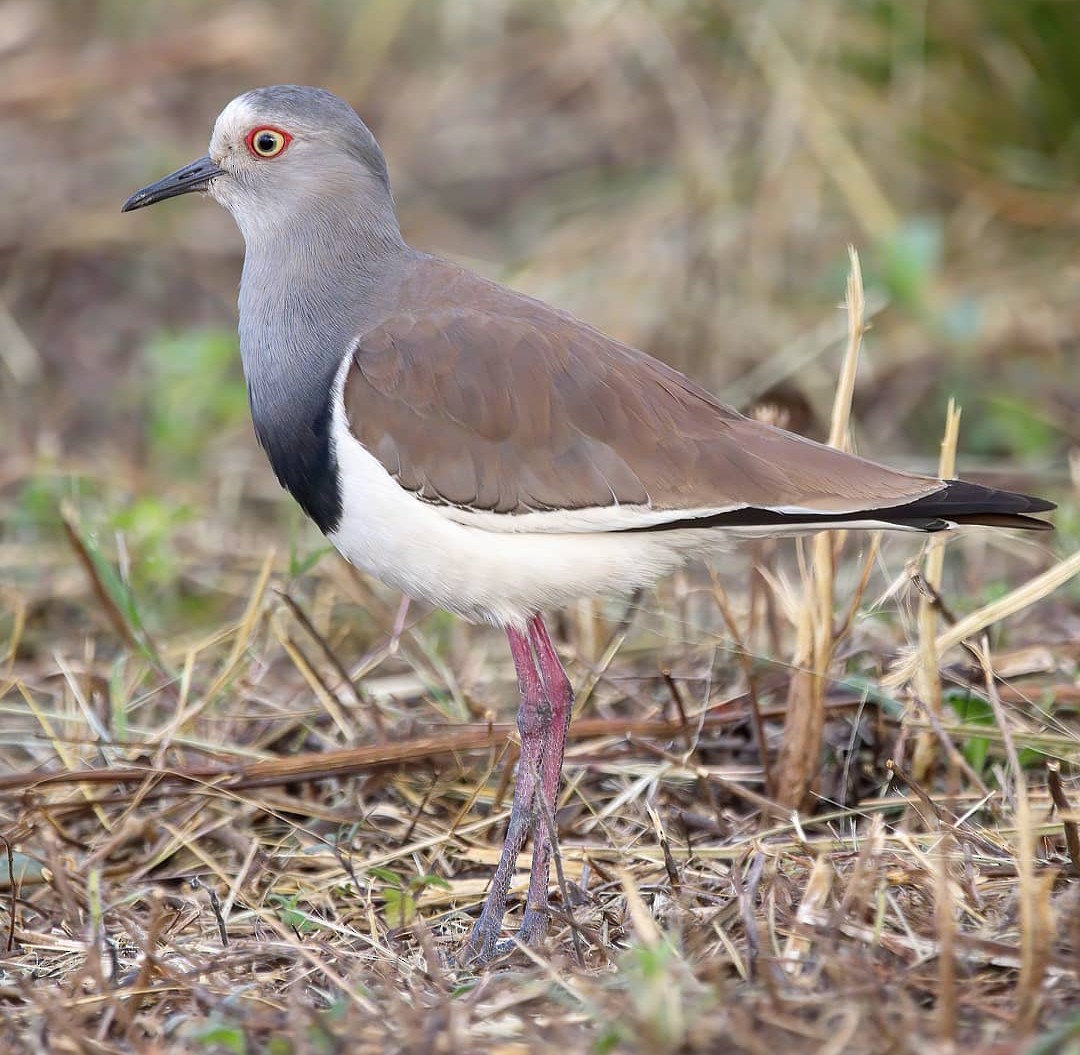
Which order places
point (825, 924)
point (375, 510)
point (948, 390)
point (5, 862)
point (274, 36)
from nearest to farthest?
point (825, 924) → point (375, 510) → point (5, 862) → point (948, 390) → point (274, 36)

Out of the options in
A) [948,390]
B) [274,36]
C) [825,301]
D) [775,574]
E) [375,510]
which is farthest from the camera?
[274,36]

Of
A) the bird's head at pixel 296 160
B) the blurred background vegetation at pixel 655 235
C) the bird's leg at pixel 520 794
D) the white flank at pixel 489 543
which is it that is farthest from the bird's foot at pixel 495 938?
the blurred background vegetation at pixel 655 235

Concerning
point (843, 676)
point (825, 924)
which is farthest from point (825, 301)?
point (825, 924)

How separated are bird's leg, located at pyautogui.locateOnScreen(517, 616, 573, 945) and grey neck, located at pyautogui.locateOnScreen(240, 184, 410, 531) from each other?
1.79 ft

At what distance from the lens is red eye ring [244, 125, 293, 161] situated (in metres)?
→ 3.45

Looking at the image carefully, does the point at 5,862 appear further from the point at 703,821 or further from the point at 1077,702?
the point at 1077,702

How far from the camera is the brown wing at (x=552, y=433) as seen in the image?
2996 mm

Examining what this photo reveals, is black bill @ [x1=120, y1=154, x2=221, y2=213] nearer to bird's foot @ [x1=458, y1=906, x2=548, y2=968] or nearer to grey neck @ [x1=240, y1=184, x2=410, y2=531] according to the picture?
grey neck @ [x1=240, y1=184, x2=410, y2=531]

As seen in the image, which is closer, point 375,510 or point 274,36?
point 375,510

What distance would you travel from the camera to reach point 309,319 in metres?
3.25

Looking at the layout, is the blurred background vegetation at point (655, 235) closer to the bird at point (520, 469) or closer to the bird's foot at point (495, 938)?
the bird at point (520, 469)

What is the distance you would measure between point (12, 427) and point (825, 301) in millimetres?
3068

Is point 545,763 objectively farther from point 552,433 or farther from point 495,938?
point 552,433

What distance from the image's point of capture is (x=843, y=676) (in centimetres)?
352
